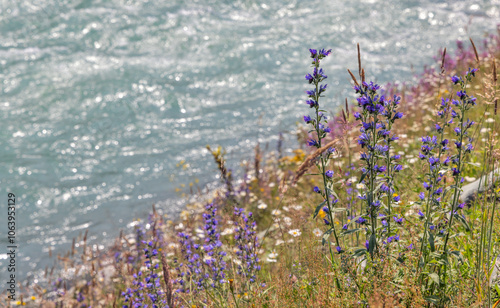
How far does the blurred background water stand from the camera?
7137 millimetres

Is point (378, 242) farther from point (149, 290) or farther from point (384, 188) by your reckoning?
point (149, 290)

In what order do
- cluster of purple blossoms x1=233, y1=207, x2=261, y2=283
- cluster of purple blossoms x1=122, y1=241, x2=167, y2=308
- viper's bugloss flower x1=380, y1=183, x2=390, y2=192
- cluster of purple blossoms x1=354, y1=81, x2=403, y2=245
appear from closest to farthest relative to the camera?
cluster of purple blossoms x1=354, y1=81, x2=403, y2=245, viper's bugloss flower x1=380, y1=183, x2=390, y2=192, cluster of purple blossoms x1=233, y1=207, x2=261, y2=283, cluster of purple blossoms x1=122, y1=241, x2=167, y2=308

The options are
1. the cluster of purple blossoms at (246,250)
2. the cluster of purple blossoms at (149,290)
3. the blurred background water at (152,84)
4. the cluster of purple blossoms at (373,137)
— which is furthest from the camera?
the blurred background water at (152,84)

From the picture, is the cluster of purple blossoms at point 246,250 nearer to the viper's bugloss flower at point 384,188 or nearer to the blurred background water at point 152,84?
the viper's bugloss flower at point 384,188

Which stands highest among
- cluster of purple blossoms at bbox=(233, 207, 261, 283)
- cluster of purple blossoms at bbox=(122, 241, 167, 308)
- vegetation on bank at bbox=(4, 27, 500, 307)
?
vegetation on bank at bbox=(4, 27, 500, 307)

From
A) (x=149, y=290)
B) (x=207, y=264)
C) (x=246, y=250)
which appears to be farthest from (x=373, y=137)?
(x=149, y=290)

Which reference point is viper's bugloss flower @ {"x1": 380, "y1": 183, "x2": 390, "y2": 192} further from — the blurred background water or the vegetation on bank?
the blurred background water

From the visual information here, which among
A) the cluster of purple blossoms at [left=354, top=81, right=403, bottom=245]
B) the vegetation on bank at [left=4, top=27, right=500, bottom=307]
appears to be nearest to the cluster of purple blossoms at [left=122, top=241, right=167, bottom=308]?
the vegetation on bank at [left=4, top=27, right=500, bottom=307]

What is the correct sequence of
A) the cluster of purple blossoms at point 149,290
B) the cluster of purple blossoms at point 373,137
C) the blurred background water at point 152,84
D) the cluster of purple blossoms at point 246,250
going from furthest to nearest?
the blurred background water at point 152,84
the cluster of purple blossoms at point 149,290
the cluster of purple blossoms at point 246,250
the cluster of purple blossoms at point 373,137

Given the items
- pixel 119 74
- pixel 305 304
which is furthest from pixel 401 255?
pixel 119 74

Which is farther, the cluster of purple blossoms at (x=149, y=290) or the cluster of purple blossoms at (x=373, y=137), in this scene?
the cluster of purple blossoms at (x=149, y=290)

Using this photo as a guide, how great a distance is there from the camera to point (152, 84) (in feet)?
31.4

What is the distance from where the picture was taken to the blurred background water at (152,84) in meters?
7.14

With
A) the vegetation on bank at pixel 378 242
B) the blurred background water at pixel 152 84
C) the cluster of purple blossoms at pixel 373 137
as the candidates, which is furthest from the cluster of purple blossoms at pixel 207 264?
the blurred background water at pixel 152 84
